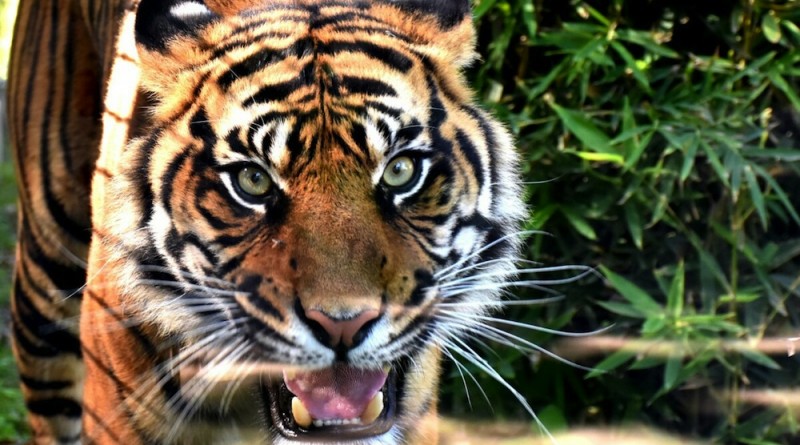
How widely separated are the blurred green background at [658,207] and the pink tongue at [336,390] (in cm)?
75

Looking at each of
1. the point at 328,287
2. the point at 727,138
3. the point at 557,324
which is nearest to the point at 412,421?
the point at 328,287

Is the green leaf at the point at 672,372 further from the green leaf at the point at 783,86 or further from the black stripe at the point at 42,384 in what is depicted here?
the black stripe at the point at 42,384

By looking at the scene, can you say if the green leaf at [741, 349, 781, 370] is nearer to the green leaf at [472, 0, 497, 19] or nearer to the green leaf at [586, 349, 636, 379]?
the green leaf at [586, 349, 636, 379]

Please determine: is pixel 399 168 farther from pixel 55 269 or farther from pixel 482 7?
pixel 55 269

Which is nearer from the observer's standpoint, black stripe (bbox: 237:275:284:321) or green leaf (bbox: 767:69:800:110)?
black stripe (bbox: 237:275:284:321)

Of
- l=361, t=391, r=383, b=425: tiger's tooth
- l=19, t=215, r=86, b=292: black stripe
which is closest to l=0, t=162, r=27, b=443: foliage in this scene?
l=19, t=215, r=86, b=292: black stripe

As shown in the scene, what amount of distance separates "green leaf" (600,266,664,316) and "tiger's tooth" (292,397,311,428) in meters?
0.84

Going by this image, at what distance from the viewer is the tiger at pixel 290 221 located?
3.75ft

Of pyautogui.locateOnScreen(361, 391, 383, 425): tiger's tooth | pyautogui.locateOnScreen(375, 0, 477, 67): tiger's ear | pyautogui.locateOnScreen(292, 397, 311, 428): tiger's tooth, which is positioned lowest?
pyautogui.locateOnScreen(292, 397, 311, 428): tiger's tooth

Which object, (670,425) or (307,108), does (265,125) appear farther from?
(670,425)

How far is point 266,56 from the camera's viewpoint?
3.99ft

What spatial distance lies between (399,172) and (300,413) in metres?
0.32

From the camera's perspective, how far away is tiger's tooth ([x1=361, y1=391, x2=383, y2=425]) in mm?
1228

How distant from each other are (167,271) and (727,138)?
3.63 ft
